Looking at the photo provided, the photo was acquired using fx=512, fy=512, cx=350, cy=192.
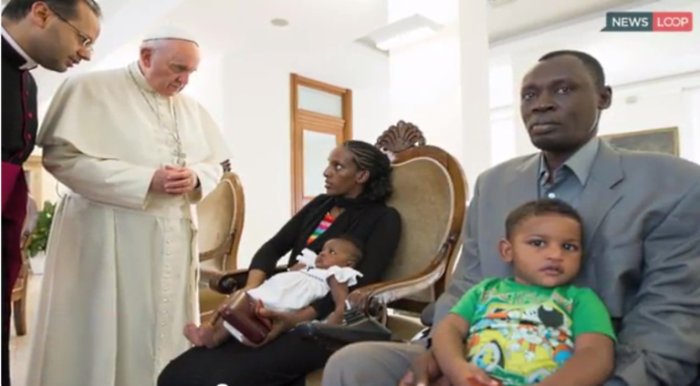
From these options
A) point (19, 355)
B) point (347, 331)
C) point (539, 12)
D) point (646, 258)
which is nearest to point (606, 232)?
point (646, 258)

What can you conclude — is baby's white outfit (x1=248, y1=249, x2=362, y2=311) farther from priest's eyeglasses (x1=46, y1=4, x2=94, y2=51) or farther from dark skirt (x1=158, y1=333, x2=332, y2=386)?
priest's eyeglasses (x1=46, y1=4, x2=94, y2=51)

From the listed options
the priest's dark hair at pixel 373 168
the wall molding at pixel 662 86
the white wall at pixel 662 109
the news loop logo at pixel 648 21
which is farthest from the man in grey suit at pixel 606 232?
the wall molding at pixel 662 86

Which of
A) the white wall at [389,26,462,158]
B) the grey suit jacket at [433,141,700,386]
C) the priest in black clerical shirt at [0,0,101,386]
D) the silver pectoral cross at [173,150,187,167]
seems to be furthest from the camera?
the white wall at [389,26,462,158]

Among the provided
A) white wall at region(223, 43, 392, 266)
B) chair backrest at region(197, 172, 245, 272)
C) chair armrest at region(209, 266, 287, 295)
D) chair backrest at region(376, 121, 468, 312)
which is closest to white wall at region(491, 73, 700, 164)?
white wall at region(223, 43, 392, 266)

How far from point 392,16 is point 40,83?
4118mm

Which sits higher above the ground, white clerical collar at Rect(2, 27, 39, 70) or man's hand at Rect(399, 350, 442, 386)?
white clerical collar at Rect(2, 27, 39, 70)

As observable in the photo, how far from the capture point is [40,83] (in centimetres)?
540

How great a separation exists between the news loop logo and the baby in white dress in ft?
14.5

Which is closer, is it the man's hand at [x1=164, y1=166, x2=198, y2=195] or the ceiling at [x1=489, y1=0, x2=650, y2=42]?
the man's hand at [x1=164, y1=166, x2=198, y2=195]

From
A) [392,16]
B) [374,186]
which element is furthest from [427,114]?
[374,186]

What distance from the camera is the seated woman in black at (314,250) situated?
1.53m

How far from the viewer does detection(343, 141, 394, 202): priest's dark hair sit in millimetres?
2158

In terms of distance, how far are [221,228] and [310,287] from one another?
1628 millimetres

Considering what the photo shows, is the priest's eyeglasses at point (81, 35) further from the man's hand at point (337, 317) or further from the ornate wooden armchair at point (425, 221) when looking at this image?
the man's hand at point (337, 317)
